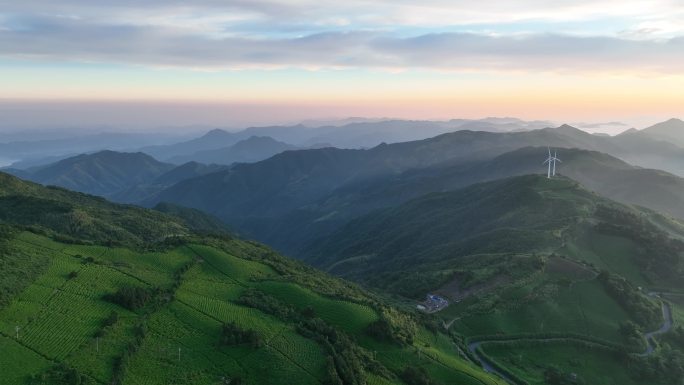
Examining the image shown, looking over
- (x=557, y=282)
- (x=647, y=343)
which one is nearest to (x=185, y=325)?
(x=557, y=282)

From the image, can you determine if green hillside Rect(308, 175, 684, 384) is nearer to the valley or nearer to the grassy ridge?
the valley

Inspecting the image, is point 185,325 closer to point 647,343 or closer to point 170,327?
point 170,327


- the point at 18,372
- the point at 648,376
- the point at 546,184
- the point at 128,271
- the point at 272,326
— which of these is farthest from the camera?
the point at 546,184

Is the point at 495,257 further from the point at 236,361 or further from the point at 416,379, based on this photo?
the point at 236,361

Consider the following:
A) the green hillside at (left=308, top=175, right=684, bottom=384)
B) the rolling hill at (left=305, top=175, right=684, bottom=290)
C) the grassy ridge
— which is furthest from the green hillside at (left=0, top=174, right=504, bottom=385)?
the rolling hill at (left=305, top=175, right=684, bottom=290)

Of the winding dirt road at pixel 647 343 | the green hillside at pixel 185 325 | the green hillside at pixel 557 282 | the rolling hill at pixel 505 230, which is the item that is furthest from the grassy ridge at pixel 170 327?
the rolling hill at pixel 505 230

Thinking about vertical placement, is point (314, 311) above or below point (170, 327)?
below

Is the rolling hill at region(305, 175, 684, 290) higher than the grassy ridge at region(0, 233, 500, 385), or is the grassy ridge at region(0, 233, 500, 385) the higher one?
the grassy ridge at region(0, 233, 500, 385)

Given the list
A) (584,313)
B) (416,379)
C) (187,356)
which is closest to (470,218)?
(584,313)
